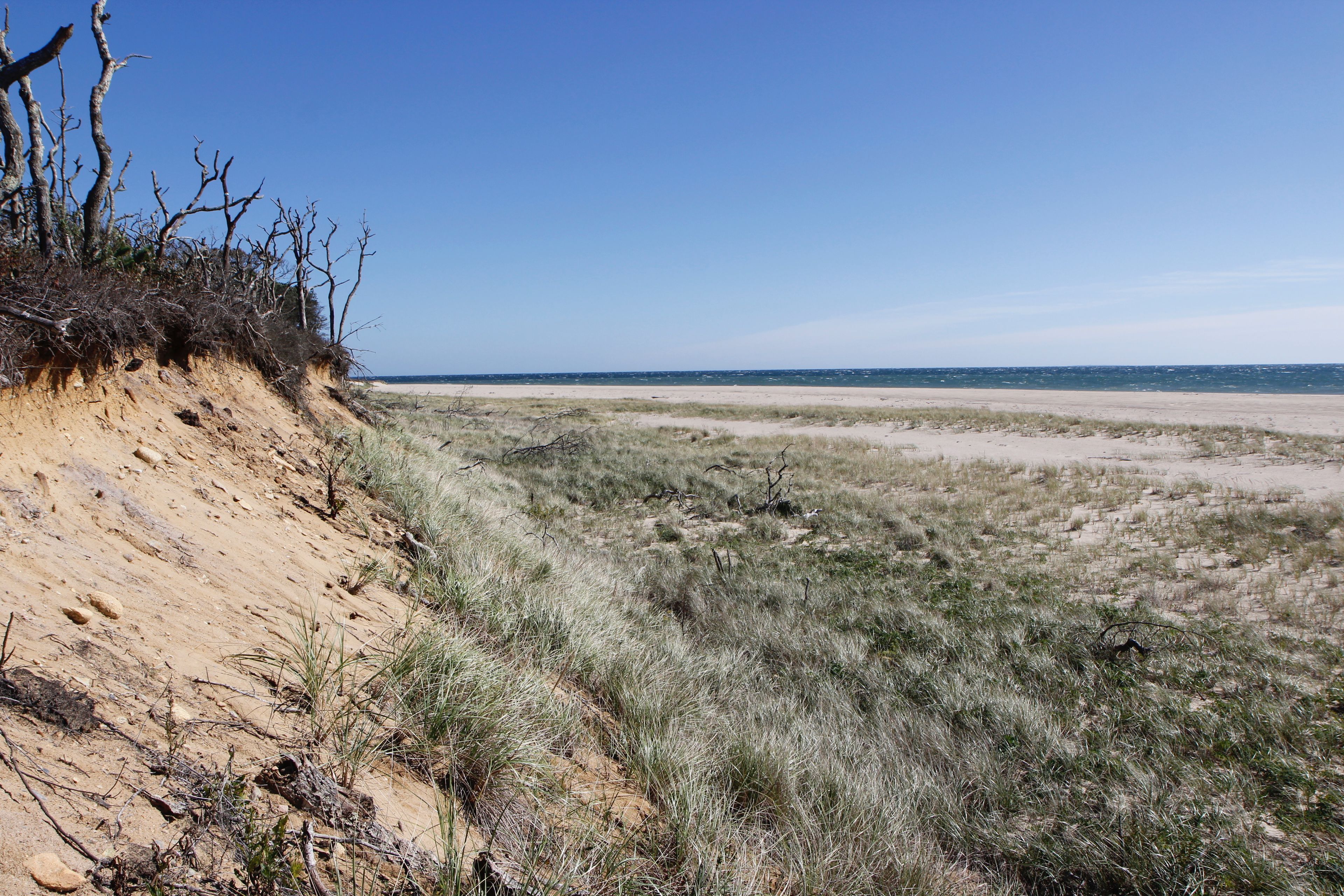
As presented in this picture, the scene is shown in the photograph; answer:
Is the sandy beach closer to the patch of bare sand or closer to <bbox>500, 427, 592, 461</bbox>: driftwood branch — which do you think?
<bbox>500, 427, 592, 461</bbox>: driftwood branch

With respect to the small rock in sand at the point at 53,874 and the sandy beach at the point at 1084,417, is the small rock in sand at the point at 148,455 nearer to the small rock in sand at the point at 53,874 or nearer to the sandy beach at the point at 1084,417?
the small rock in sand at the point at 53,874

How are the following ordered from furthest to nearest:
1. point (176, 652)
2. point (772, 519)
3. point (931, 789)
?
1. point (772, 519)
2. point (931, 789)
3. point (176, 652)

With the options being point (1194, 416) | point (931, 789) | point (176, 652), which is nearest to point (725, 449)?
point (931, 789)

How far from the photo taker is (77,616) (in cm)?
260

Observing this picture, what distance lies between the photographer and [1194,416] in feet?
105

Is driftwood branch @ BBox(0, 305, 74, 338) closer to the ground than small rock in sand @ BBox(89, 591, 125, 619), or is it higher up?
higher up

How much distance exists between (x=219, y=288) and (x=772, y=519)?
9.04 m

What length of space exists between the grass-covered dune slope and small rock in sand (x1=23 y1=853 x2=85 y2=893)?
1.26 m

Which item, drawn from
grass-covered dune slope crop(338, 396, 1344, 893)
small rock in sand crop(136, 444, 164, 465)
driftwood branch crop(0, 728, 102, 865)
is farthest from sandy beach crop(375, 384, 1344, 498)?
small rock in sand crop(136, 444, 164, 465)

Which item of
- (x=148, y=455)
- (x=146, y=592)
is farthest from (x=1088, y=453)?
(x=146, y=592)

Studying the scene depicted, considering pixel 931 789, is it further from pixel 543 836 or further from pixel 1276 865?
pixel 543 836

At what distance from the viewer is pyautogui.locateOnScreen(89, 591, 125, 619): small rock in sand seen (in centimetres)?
275

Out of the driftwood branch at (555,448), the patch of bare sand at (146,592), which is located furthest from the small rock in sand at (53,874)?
the driftwood branch at (555,448)

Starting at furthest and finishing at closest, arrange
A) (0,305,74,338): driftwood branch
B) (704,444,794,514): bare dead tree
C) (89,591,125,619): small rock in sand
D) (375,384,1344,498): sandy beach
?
(375,384,1344,498): sandy beach < (704,444,794,514): bare dead tree < (0,305,74,338): driftwood branch < (89,591,125,619): small rock in sand
